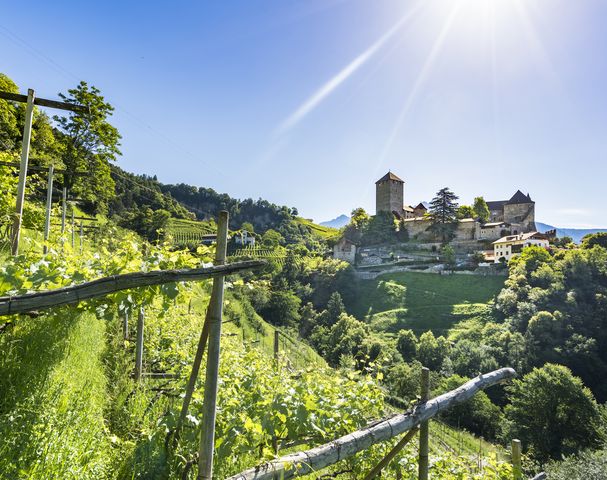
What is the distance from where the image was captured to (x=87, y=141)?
756 inches

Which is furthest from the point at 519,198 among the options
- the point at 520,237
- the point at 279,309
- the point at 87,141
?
the point at 87,141

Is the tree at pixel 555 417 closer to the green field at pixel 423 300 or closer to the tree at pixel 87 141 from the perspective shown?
the green field at pixel 423 300

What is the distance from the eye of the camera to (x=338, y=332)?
41.9 metres

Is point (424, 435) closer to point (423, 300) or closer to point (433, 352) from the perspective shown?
point (433, 352)

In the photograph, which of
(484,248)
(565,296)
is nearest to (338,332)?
(565,296)

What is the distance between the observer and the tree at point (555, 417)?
24.7 m

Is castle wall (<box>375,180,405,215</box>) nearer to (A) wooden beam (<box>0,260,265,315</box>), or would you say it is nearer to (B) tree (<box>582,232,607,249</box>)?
(B) tree (<box>582,232,607,249</box>)

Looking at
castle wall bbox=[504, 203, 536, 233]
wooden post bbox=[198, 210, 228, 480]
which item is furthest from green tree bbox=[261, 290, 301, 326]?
castle wall bbox=[504, 203, 536, 233]

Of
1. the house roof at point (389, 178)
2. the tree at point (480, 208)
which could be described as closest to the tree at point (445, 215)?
the tree at point (480, 208)

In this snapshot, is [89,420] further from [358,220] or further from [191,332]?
[358,220]

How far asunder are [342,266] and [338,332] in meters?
15.8

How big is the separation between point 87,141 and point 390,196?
5932 centimetres

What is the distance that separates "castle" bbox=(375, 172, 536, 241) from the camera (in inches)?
2306

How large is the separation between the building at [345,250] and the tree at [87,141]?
46.3 metres
